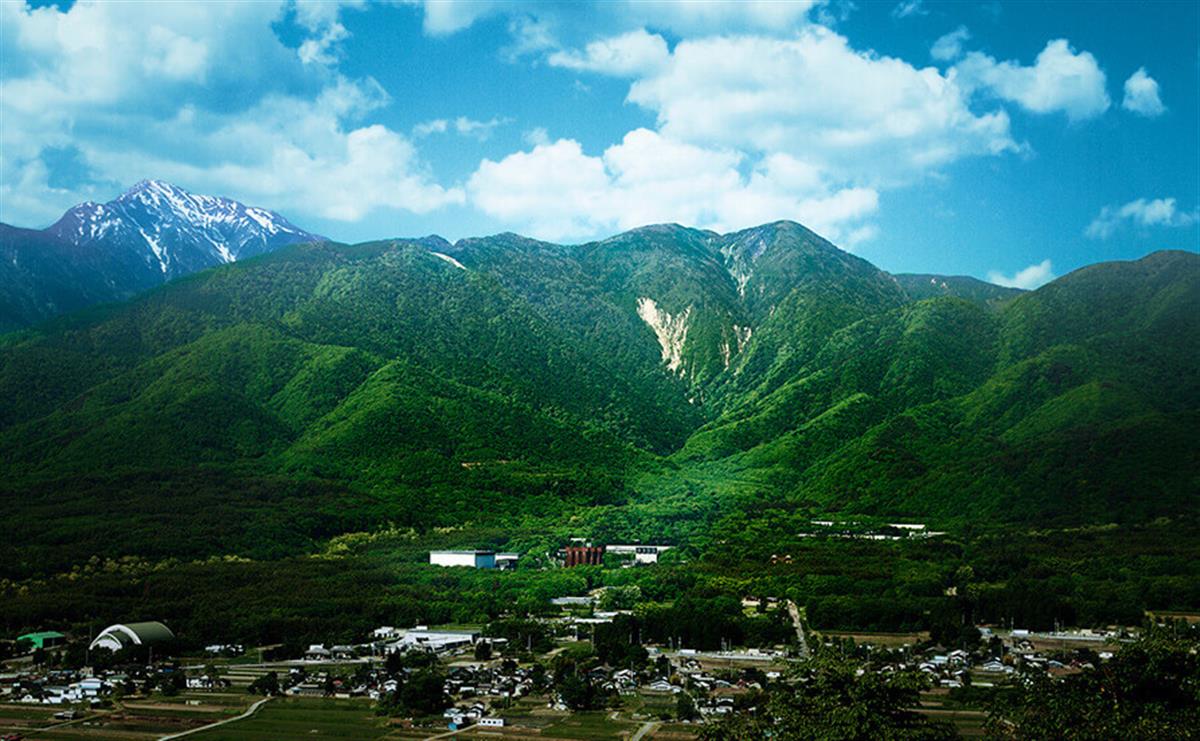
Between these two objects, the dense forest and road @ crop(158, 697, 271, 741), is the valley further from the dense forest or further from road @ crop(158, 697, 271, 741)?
road @ crop(158, 697, 271, 741)

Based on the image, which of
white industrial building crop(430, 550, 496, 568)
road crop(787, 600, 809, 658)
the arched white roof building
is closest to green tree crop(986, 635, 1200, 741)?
road crop(787, 600, 809, 658)

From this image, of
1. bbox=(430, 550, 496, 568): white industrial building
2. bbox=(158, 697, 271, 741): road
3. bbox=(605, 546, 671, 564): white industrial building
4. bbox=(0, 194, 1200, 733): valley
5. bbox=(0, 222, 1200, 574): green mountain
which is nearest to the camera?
bbox=(158, 697, 271, 741): road

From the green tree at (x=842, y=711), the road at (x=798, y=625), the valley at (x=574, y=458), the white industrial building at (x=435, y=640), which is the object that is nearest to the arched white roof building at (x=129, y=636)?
the valley at (x=574, y=458)

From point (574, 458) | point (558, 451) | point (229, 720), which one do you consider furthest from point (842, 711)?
point (558, 451)

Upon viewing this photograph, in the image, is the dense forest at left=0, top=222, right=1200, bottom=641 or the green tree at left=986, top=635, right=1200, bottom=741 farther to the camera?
the dense forest at left=0, top=222, right=1200, bottom=641

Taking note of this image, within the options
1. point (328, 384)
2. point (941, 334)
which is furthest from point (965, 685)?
point (941, 334)

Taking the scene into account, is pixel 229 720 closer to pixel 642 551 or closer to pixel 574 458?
pixel 642 551

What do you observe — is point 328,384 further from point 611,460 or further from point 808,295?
point 808,295
